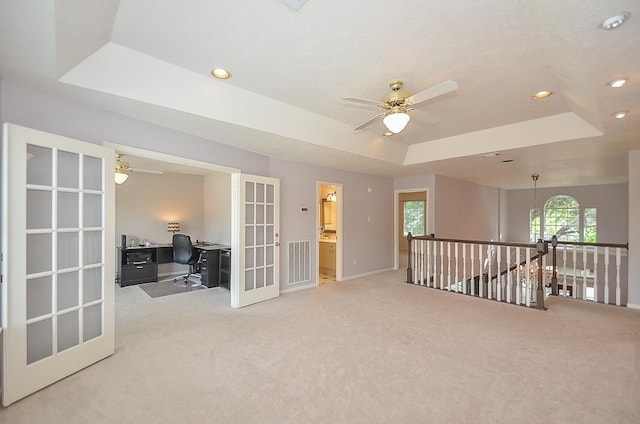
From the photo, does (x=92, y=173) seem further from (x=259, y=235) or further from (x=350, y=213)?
(x=350, y=213)

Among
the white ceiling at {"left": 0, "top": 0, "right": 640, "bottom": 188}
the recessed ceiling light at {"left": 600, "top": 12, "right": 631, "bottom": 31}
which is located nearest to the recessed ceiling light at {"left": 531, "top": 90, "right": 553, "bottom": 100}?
the white ceiling at {"left": 0, "top": 0, "right": 640, "bottom": 188}

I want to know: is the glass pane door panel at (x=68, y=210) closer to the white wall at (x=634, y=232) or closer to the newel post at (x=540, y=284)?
the newel post at (x=540, y=284)

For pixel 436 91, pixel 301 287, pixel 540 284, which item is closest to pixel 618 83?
pixel 436 91

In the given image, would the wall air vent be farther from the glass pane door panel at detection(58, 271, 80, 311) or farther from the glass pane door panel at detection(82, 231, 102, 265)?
Answer: the glass pane door panel at detection(58, 271, 80, 311)

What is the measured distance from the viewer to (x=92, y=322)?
2.63 meters

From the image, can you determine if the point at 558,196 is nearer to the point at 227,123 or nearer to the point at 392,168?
the point at 392,168

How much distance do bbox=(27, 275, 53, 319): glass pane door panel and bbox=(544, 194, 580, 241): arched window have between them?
13.0 m

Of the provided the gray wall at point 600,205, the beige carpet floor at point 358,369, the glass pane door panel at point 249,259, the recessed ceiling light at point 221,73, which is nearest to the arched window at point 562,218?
the gray wall at point 600,205

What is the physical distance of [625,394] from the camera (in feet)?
6.97

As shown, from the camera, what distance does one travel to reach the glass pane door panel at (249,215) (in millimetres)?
4359

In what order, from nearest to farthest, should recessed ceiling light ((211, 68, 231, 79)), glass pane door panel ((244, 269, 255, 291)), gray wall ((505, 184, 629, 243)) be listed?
1. recessed ceiling light ((211, 68, 231, 79))
2. glass pane door panel ((244, 269, 255, 291))
3. gray wall ((505, 184, 629, 243))

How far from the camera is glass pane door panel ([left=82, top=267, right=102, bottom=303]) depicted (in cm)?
257

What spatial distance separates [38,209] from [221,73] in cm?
193

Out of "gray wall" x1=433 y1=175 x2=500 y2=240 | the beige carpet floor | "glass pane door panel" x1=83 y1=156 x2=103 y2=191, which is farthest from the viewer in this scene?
"gray wall" x1=433 y1=175 x2=500 y2=240
